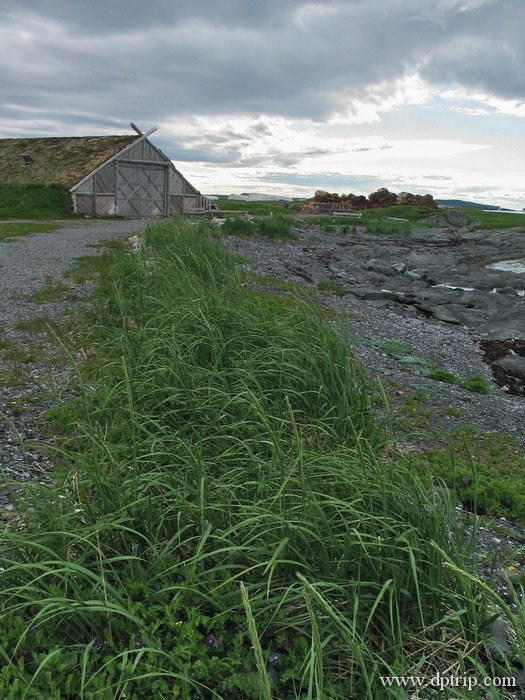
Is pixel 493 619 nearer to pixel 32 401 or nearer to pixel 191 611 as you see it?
pixel 191 611

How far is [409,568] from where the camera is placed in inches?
120

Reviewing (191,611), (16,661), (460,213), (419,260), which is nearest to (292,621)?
(191,611)

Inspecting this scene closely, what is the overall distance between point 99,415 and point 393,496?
9.47ft

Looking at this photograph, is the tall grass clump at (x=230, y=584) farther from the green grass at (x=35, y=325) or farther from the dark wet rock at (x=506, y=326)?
the dark wet rock at (x=506, y=326)

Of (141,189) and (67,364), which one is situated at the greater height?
(141,189)

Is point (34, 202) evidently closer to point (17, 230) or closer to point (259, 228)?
point (17, 230)

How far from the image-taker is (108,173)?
32500 mm

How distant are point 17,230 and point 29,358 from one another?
17922 mm

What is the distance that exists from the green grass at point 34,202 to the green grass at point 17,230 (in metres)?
3.27

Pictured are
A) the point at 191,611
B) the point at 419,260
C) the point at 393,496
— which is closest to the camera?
the point at 191,611

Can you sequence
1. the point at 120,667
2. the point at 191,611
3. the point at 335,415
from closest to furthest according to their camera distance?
the point at 120,667, the point at 191,611, the point at 335,415

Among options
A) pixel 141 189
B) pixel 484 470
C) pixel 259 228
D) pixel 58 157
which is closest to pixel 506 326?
pixel 484 470

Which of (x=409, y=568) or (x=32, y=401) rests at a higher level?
(x=409, y=568)

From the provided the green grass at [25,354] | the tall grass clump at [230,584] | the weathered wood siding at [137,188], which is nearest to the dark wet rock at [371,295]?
the green grass at [25,354]
